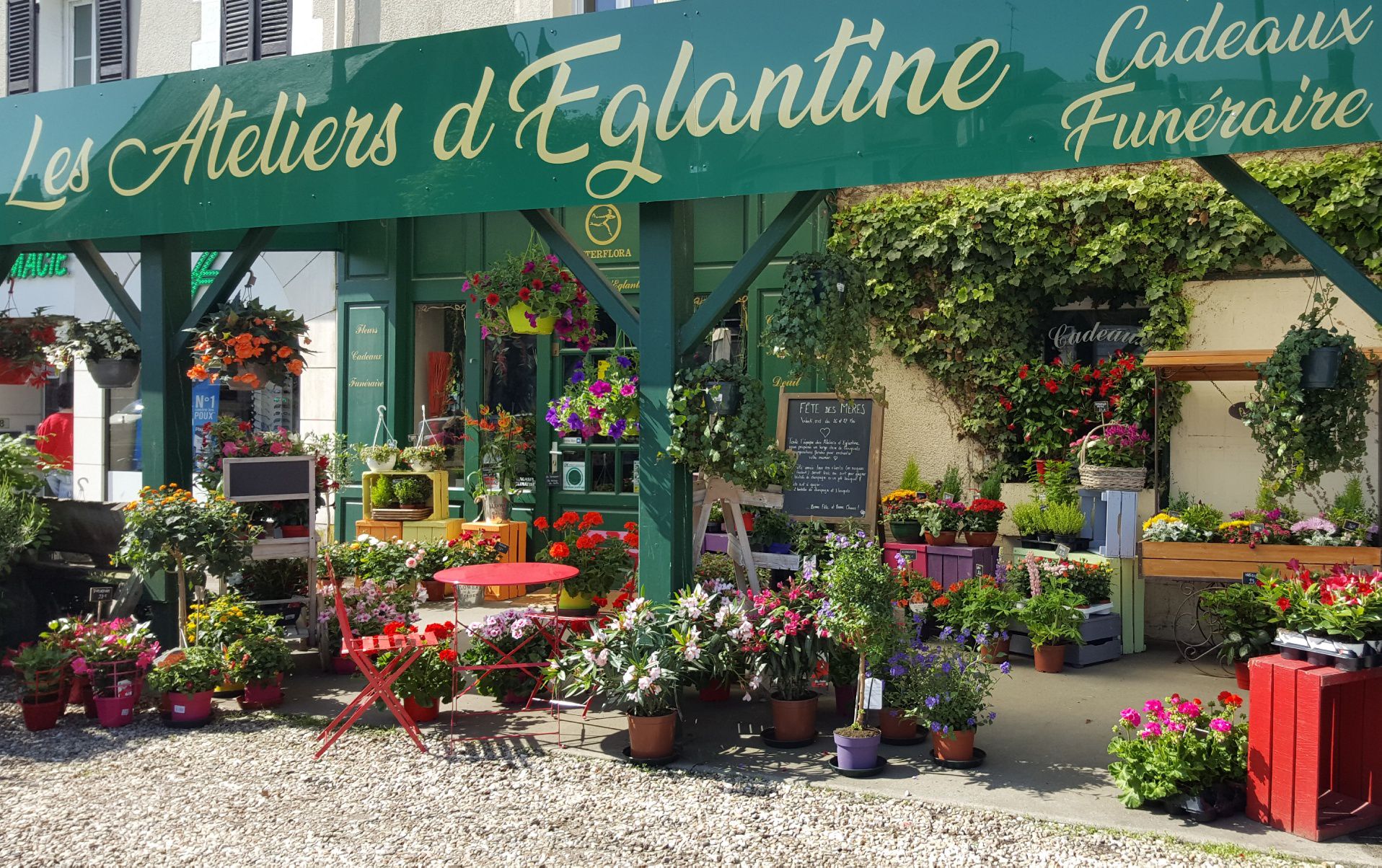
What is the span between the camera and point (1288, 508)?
7.52 metres

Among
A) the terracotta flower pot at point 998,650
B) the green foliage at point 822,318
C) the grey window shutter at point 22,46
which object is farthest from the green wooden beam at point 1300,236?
the grey window shutter at point 22,46

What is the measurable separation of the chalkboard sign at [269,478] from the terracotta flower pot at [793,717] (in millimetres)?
3247

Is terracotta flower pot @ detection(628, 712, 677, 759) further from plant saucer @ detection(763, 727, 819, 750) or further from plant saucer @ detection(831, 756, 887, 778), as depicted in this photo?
plant saucer @ detection(831, 756, 887, 778)

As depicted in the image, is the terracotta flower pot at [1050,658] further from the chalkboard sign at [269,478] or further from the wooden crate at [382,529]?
the wooden crate at [382,529]

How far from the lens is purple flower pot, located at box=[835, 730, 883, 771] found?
507cm

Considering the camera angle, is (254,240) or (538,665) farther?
(254,240)

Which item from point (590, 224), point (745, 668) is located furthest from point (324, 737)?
point (590, 224)

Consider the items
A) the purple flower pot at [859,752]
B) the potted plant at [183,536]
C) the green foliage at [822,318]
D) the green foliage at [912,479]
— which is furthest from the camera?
the green foliage at [912,479]

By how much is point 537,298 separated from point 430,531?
344 centimetres

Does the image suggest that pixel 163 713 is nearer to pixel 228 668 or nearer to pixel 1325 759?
pixel 228 668

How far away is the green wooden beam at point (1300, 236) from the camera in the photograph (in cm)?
443

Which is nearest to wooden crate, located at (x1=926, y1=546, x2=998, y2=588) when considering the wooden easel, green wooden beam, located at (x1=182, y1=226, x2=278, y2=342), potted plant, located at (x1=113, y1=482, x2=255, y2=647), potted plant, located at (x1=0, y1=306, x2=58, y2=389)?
the wooden easel

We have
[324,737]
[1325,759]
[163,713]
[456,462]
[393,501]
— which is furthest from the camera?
[456,462]

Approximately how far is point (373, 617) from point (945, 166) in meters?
4.27
